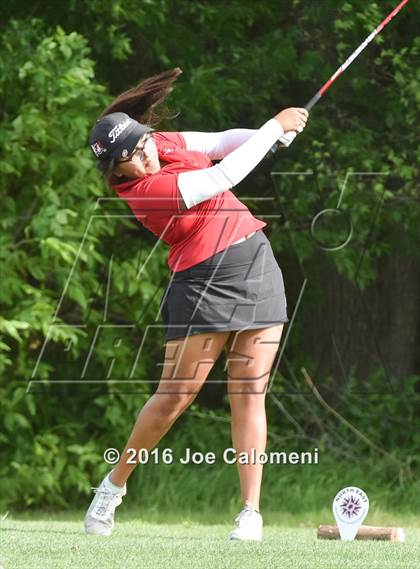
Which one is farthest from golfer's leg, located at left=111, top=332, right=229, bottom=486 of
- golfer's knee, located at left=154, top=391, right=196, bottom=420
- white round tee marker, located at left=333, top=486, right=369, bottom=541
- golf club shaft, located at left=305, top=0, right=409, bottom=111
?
golf club shaft, located at left=305, top=0, right=409, bottom=111

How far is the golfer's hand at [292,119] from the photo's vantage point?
182 inches

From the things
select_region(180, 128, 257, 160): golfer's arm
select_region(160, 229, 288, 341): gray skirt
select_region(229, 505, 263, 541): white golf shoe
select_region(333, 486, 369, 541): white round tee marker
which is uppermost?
select_region(180, 128, 257, 160): golfer's arm

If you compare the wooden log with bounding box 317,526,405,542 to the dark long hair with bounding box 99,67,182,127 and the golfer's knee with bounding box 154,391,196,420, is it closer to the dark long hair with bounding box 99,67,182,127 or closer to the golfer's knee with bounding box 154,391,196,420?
the golfer's knee with bounding box 154,391,196,420

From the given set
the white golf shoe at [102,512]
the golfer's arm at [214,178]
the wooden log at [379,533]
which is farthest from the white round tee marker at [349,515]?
the golfer's arm at [214,178]

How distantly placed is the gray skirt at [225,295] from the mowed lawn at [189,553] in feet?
2.69

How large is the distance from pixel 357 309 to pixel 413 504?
1.72 m

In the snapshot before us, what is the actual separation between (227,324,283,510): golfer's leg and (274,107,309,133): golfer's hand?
78cm

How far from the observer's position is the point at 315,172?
8305mm

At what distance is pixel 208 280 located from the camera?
15.3 feet

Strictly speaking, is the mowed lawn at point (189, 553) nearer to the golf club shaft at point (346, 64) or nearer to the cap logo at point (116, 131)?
the cap logo at point (116, 131)

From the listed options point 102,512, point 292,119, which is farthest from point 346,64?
point 102,512

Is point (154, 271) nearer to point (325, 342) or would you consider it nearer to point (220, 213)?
point (325, 342)

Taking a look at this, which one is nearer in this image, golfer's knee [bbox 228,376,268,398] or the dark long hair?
golfer's knee [bbox 228,376,268,398]

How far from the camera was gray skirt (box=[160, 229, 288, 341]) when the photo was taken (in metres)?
4.64
